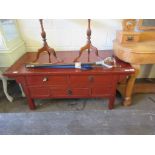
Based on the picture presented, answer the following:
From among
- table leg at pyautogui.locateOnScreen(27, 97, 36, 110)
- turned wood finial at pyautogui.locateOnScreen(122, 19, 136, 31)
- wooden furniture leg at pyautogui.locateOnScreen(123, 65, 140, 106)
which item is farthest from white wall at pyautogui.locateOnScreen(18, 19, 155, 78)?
table leg at pyautogui.locateOnScreen(27, 97, 36, 110)

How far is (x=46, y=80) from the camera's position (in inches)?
50.6

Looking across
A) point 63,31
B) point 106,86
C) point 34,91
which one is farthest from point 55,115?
point 63,31

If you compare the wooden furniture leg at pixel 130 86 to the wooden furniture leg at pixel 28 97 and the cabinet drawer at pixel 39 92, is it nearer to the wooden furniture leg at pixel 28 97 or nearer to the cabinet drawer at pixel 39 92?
the cabinet drawer at pixel 39 92

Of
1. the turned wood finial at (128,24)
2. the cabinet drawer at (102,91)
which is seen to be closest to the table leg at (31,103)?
the cabinet drawer at (102,91)

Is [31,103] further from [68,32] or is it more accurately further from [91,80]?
[68,32]

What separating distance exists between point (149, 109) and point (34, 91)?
139 centimetres

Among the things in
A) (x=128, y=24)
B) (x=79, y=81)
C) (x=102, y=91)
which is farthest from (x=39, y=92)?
(x=128, y=24)

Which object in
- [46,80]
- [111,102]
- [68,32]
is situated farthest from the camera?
[68,32]

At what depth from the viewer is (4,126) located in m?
1.38

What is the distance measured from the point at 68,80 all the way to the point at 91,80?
24 cm

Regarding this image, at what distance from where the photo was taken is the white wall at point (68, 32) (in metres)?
1.67

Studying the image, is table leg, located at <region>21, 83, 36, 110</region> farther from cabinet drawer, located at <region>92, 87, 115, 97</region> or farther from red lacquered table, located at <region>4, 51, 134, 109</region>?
cabinet drawer, located at <region>92, 87, 115, 97</region>

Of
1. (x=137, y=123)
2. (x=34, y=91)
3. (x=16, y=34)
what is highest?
(x=16, y=34)
